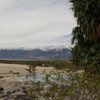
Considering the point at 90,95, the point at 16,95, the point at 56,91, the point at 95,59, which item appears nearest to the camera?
the point at 56,91

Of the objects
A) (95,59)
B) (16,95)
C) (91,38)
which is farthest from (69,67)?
(91,38)

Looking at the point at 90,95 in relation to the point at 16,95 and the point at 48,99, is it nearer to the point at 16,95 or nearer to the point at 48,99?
the point at 48,99

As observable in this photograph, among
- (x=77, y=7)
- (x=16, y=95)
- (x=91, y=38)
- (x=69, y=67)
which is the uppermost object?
(x=77, y=7)

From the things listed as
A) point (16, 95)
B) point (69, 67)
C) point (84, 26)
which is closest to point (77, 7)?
point (84, 26)

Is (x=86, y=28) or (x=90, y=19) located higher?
(x=90, y=19)

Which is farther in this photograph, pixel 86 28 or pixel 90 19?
pixel 86 28

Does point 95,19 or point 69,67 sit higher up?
point 95,19

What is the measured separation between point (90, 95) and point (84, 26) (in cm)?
2180

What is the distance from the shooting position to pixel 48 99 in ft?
38.5

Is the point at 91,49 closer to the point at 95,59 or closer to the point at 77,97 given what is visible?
the point at 95,59

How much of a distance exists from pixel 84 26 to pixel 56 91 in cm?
2312

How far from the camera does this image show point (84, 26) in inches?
1342

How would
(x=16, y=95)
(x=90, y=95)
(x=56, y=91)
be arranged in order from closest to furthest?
(x=56, y=91), (x=90, y=95), (x=16, y=95)

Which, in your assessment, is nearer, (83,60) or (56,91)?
(56,91)
